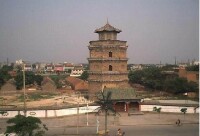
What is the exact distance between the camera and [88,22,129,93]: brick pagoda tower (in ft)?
111

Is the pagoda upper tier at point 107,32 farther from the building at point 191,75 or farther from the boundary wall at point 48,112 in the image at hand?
the building at point 191,75

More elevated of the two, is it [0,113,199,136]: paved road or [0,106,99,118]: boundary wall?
[0,106,99,118]: boundary wall

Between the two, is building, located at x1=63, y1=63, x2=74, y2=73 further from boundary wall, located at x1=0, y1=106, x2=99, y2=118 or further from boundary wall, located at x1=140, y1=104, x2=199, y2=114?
boundary wall, located at x1=0, y1=106, x2=99, y2=118

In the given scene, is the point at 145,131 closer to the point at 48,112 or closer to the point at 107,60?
the point at 48,112

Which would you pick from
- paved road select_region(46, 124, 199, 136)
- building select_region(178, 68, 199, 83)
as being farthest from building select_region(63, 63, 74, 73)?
paved road select_region(46, 124, 199, 136)

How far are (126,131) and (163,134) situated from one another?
2863 millimetres

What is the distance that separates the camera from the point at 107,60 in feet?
111

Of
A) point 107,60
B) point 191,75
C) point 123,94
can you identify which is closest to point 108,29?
point 107,60

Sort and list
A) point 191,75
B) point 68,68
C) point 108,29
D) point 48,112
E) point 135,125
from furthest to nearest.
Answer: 1. point 68,68
2. point 191,75
3. point 108,29
4. point 48,112
5. point 135,125

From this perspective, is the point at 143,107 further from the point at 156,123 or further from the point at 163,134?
the point at 163,134

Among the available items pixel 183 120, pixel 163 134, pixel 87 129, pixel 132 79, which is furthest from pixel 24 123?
pixel 132 79

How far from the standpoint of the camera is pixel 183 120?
27.1m

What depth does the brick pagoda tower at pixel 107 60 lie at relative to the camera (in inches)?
1336

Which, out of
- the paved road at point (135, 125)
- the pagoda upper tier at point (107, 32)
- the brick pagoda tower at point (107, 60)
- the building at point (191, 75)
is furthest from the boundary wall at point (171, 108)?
the building at point (191, 75)
